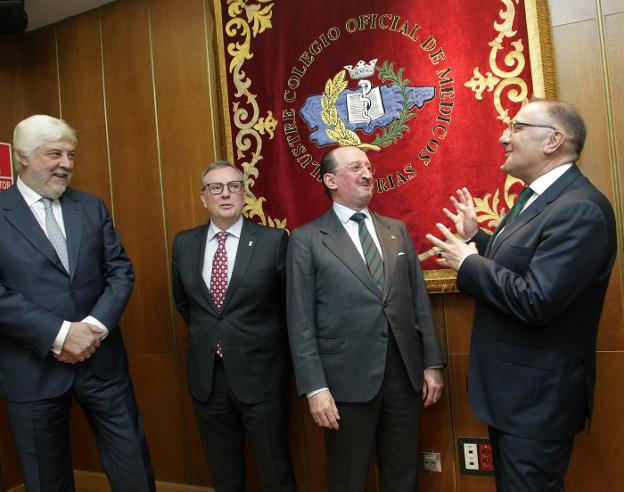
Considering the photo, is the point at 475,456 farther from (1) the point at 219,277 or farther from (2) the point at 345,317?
(1) the point at 219,277

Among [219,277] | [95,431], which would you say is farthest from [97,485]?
[219,277]

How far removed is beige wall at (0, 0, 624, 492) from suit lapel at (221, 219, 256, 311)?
563 millimetres

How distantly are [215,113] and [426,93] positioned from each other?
106 centimetres

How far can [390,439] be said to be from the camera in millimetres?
2006

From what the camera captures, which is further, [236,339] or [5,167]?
[5,167]

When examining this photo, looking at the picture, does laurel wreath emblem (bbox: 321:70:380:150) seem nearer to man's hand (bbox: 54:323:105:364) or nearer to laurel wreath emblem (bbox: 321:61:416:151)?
laurel wreath emblem (bbox: 321:61:416:151)

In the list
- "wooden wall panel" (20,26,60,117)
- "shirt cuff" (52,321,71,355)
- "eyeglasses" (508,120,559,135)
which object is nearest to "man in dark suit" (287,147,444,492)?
"eyeglasses" (508,120,559,135)

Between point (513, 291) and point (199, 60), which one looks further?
point (199, 60)

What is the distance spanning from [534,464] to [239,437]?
1.19 meters

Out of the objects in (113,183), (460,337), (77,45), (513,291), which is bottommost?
(460,337)

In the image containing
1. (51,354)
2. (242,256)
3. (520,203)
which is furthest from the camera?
(242,256)

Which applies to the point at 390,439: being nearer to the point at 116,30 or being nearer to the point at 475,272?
the point at 475,272

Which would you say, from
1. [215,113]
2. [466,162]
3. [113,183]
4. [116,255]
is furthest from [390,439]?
[113,183]

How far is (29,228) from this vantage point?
202cm
